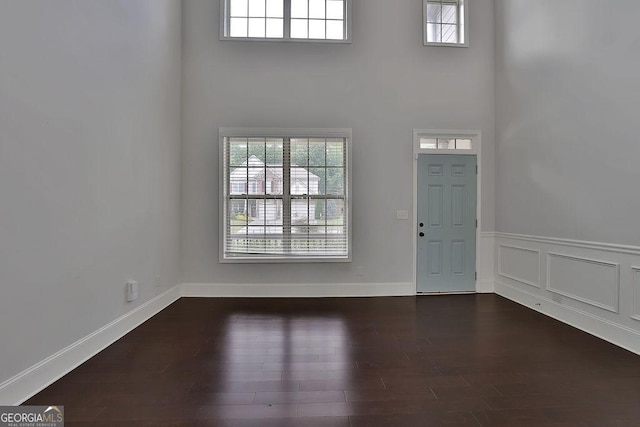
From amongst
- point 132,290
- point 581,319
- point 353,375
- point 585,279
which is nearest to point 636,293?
point 585,279

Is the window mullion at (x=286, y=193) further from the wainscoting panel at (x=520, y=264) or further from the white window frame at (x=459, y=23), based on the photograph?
the wainscoting panel at (x=520, y=264)

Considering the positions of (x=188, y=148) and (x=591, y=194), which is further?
(x=188, y=148)

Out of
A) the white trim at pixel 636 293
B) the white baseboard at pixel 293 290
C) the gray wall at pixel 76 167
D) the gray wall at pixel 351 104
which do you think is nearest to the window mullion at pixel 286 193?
the gray wall at pixel 351 104

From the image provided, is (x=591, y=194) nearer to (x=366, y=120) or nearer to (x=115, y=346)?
(x=366, y=120)

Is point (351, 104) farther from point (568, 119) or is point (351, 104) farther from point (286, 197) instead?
point (568, 119)

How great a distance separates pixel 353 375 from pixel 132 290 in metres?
2.31

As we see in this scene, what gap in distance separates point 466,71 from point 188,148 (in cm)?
408

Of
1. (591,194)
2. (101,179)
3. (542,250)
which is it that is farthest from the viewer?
(542,250)

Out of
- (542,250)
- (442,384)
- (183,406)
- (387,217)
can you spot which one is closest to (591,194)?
(542,250)

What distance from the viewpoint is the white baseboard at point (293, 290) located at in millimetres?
4277

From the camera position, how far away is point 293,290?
4.32 meters

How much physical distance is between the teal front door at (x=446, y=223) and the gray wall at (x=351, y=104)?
0.77ft

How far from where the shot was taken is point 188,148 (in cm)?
429

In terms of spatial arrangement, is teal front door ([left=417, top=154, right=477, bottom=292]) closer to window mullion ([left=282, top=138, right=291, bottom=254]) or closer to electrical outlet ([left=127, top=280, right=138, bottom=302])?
window mullion ([left=282, top=138, right=291, bottom=254])
